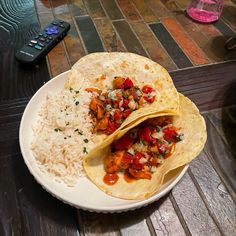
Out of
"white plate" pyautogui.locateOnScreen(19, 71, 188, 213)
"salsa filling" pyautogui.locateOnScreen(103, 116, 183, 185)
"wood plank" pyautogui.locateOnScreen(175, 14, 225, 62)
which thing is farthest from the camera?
"wood plank" pyautogui.locateOnScreen(175, 14, 225, 62)

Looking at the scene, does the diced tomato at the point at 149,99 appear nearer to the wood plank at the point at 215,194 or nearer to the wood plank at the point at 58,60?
the wood plank at the point at 215,194

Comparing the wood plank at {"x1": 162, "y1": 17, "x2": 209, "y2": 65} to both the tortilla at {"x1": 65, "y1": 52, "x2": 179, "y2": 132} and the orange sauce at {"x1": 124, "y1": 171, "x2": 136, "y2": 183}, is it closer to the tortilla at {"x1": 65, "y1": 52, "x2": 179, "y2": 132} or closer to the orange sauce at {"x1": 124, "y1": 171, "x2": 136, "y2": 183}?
the tortilla at {"x1": 65, "y1": 52, "x2": 179, "y2": 132}

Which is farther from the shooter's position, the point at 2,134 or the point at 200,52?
the point at 200,52

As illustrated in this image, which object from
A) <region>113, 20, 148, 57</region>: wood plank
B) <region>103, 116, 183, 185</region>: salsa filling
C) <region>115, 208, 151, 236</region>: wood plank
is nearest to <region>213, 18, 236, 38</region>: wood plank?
<region>113, 20, 148, 57</region>: wood plank

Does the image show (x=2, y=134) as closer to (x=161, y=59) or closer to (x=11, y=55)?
(x=11, y=55)

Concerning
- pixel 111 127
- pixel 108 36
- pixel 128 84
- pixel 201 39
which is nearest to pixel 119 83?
pixel 128 84

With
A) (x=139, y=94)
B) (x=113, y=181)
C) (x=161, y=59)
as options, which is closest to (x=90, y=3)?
(x=161, y=59)
